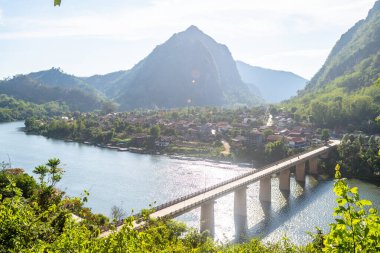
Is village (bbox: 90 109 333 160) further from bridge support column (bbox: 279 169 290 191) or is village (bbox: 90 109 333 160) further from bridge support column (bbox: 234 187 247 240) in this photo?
bridge support column (bbox: 234 187 247 240)

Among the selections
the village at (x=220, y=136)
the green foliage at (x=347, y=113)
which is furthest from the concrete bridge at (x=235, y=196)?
the green foliage at (x=347, y=113)

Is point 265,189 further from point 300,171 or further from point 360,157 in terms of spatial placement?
point 360,157

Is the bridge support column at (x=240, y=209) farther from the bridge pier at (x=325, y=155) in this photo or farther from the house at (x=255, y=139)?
the house at (x=255, y=139)

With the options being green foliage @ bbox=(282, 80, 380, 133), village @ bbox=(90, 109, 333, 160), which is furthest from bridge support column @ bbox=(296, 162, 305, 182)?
green foliage @ bbox=(282, 80, 380, 133)

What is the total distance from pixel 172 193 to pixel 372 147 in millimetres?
38638

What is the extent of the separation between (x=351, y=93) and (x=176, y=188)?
306 feet

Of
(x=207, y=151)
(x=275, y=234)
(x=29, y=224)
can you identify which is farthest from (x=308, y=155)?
(x=29, y=224)

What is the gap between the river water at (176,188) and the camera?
4184cm

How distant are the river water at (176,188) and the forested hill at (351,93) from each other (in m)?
21.8

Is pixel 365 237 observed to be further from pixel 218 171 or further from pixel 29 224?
pixel 218 171

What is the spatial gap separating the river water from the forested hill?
21.8 meters

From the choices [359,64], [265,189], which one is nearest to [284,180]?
[265,189]

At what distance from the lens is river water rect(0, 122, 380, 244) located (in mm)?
41844

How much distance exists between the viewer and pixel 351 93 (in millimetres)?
128250
